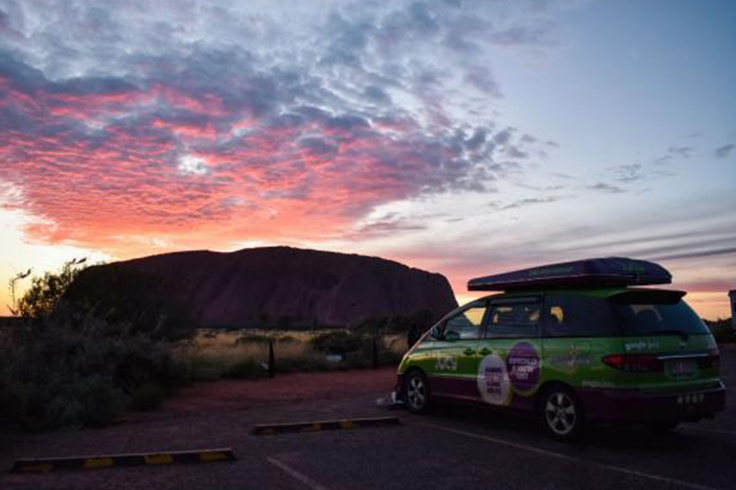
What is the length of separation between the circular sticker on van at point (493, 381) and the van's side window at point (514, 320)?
1.20 ft

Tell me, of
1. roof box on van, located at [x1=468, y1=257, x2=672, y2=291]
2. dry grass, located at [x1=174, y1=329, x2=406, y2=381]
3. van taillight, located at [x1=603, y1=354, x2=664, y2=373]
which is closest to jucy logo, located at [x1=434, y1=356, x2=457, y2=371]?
roof box on van, located at [x1=468, y1=257, x2=672, y2=291]

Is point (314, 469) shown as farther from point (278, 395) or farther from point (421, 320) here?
point (421, 320)

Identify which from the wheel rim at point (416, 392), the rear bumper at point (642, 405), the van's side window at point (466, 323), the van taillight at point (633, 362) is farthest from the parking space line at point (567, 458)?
the van's side window at point (466, 323)

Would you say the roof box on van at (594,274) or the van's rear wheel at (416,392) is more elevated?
the roof box on van at (594,274)

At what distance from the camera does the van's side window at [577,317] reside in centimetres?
779

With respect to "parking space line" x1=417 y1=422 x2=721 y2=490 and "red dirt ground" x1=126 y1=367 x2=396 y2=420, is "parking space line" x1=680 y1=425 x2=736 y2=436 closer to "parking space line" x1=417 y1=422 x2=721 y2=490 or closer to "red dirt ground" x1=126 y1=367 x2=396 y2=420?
"parking space line" x1=417 y1=422 x2=721 y2=490

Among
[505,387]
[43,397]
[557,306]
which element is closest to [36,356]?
[43,397]

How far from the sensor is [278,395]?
1450 centimetres

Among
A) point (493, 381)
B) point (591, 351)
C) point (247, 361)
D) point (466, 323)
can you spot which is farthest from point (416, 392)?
point (247, 361)

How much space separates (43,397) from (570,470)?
8112 millimetres

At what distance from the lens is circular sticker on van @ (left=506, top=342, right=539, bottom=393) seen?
8.50 m

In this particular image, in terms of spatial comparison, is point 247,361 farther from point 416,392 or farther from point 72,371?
point 416,392

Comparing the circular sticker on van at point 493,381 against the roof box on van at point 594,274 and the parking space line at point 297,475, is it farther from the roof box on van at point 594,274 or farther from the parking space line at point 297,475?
the parking space line at point 297,475

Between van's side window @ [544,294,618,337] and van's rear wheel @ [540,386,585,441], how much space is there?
2.34 ft
